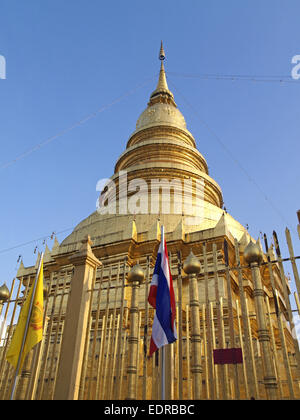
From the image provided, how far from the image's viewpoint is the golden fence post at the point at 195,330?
4.92 m

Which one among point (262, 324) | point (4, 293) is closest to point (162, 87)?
point (4, 293)

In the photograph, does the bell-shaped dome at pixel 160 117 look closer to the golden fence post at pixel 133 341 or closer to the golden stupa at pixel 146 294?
the golden stupa at pixel 146 294

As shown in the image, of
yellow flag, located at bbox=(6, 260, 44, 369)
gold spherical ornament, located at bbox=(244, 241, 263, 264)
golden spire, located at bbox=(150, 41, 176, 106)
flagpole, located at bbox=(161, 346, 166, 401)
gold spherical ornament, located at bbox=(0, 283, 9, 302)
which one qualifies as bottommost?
flagpole, located at bbox=(161, 346, 166, 401)

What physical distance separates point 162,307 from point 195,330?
1.95ft

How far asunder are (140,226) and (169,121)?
11934 mm

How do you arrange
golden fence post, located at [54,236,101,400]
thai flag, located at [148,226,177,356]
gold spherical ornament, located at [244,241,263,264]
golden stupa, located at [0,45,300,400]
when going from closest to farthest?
thai flag, located at [148,226,177,356]
golden stupa, located at [0,45,300,400]
gold spherical ornament, located at [244,241,263,264]
golden fence post, located at [54,236,101,400]

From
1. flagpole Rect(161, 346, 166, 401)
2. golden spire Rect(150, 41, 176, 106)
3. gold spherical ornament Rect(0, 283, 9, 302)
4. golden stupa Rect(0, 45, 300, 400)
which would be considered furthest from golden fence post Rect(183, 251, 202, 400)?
golden spire Rect(150, 41, 176, 106)

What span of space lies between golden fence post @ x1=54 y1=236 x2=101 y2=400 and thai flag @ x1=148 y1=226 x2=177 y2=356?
4.77ft

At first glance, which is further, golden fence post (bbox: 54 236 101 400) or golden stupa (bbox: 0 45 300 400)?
golden fence post (bbox: 54 236 101 400)

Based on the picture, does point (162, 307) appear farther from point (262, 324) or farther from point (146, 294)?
point (262, 324)

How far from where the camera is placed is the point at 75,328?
6059 millimetres

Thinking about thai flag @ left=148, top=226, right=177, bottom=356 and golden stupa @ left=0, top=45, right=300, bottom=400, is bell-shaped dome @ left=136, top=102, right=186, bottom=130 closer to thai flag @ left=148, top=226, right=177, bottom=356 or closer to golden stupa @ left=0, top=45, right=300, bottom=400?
golden stupa @ left=0, top=45, right=300, bottom=400

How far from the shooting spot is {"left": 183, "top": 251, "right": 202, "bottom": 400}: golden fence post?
492 cm
